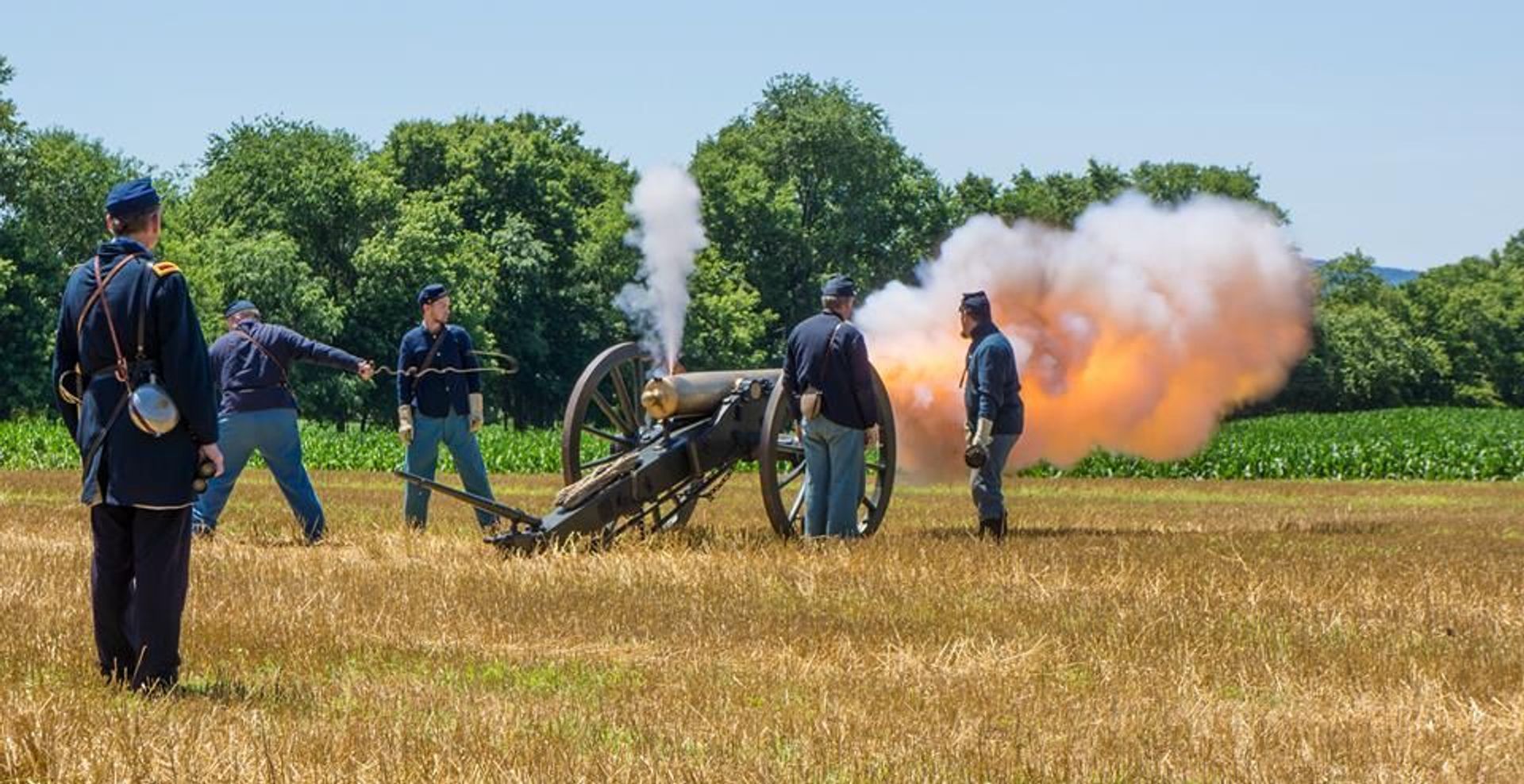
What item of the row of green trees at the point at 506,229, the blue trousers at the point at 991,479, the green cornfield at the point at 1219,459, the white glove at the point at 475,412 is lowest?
the green cornfield at the point at 1219,459

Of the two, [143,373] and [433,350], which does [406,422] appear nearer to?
[433,350]

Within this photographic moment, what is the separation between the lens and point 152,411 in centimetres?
684

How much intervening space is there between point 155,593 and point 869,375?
22.2 feet

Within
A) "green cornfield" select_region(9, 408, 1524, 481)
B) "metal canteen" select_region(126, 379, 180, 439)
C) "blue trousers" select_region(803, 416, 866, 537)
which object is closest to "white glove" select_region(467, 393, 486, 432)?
"blue trousers" select_region(803, 416, 866, 537)

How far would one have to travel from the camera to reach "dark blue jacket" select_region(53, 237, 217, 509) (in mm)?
6914

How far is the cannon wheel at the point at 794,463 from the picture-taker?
12.8 m

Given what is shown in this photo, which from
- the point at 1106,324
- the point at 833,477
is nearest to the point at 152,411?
the point at 833,477

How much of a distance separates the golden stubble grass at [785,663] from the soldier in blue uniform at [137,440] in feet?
0.86

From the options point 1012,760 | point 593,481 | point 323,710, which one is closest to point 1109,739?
point 1012,760

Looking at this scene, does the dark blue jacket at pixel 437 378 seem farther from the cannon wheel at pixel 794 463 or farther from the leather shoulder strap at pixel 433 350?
the cannon wheel at pixel 794 463

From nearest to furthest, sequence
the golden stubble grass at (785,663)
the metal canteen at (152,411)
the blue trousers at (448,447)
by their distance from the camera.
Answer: the golden stubble grass at (785,663) → the metal canteen at (152,411) → the blue trousers at (448,447)

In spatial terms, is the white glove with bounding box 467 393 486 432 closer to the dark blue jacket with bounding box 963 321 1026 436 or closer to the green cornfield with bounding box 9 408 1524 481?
the dark blue jacket with bounding box 963 321 1026 436

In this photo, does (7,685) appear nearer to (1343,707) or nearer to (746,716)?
(746,716)

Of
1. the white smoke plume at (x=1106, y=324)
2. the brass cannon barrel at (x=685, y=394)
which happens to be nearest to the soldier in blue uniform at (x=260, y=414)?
the brass cannon barrel at (x=685, y=394)
